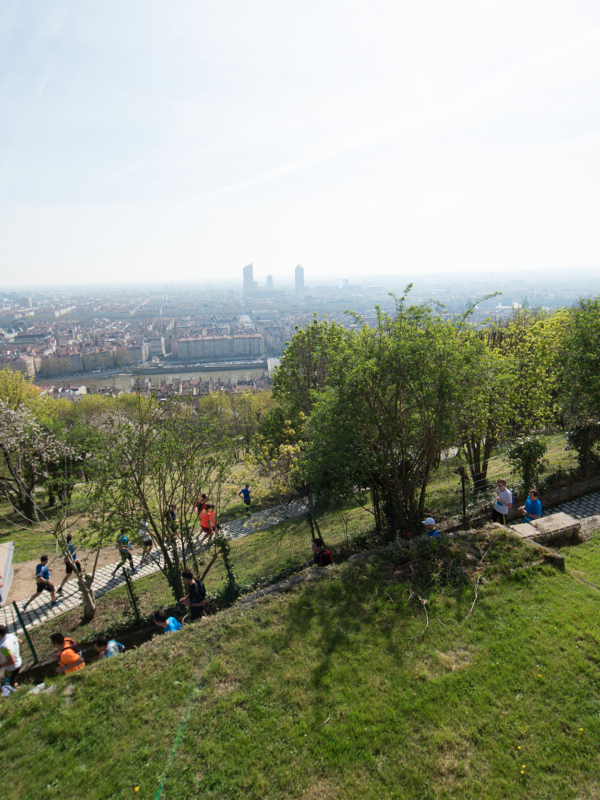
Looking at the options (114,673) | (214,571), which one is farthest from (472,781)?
(214,571)

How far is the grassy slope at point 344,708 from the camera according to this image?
426cm

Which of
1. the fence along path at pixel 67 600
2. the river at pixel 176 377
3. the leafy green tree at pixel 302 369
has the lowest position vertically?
the river at pixel 176 377

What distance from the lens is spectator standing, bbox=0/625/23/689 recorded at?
22.6 feet

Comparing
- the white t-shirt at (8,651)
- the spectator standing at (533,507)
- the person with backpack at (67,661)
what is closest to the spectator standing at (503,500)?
the spectator standing at (533,507)

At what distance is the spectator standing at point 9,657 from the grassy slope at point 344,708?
1936mm

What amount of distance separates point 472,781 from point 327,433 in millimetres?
5691

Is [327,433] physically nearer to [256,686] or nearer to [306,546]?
[306,546]

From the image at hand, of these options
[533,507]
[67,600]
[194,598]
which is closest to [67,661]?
[194,598]

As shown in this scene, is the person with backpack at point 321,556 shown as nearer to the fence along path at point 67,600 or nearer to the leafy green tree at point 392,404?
the leafy green tree at point 392,404

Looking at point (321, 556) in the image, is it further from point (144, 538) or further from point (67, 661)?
point (144, 538)

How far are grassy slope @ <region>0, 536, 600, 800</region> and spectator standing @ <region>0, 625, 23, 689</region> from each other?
194 cm

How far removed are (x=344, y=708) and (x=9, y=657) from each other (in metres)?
5.71

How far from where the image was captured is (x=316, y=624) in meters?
6.45

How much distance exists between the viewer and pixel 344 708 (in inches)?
197
